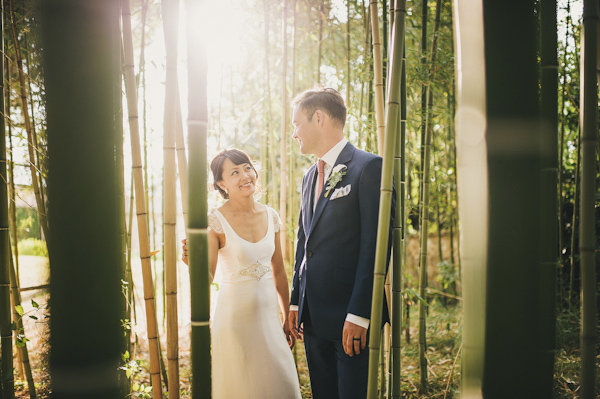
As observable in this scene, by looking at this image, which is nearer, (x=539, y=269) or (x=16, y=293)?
(x=539, y=269)

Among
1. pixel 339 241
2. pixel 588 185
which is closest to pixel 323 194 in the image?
pixel 339 241

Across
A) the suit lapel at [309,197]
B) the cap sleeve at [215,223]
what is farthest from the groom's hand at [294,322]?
the cap sleeve at [215,223]

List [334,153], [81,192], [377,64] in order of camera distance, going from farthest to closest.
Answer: [334,153]
[377,64]
[81,192]

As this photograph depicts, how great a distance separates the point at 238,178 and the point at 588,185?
4.74ft

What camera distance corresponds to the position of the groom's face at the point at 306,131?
67.7 inches

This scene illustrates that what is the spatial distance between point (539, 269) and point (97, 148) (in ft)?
2.31

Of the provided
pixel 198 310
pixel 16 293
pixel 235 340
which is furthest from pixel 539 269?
pixel 16 293

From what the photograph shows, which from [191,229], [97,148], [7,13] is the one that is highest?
[7,13]

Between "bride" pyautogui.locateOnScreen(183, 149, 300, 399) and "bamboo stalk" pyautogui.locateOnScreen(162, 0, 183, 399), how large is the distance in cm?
68

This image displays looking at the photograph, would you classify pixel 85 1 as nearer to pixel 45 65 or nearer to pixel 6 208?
pixel 45 65

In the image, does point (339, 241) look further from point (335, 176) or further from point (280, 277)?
point (280, 277)

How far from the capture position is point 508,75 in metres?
0.60

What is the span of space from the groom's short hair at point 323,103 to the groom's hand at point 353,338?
2.74 feet

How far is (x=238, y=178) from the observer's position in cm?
198
